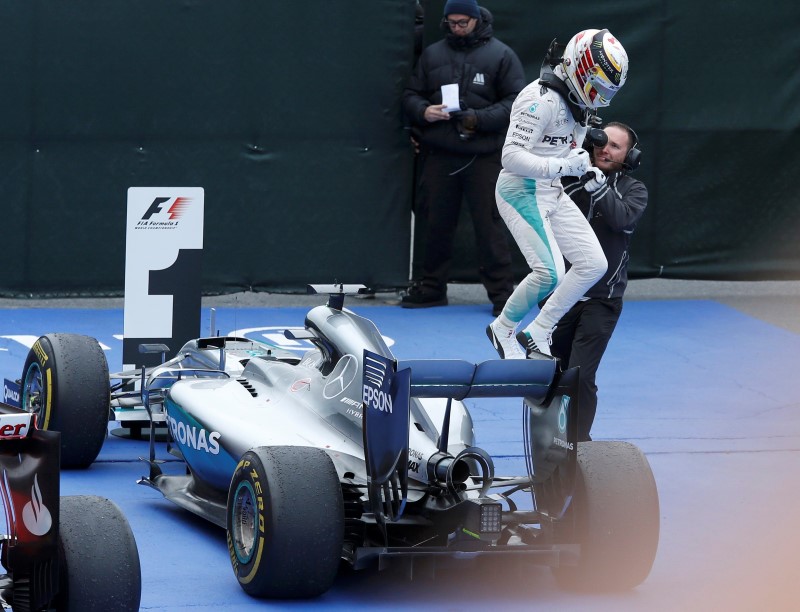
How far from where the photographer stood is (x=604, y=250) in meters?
8.34

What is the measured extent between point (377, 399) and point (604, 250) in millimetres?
2783

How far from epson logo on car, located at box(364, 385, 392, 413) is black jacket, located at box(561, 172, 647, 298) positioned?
2520 millimetres

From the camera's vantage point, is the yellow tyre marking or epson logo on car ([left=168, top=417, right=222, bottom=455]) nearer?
epson logo on car ([left=168, top=417, right=222, bottom=455])

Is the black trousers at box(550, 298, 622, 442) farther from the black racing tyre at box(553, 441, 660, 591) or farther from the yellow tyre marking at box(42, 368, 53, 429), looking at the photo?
the yellow tyre marking at box(42, 368, 53, 429)

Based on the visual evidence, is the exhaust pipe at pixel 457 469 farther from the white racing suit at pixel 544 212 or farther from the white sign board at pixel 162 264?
the white sign board at pixel 162 264

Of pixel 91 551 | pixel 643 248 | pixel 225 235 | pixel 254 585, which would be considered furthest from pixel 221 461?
pixel 643 248

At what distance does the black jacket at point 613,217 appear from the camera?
821 centimetres

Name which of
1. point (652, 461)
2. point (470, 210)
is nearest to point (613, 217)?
point (652, 461)

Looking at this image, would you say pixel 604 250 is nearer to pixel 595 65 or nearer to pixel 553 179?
pixel 553 179

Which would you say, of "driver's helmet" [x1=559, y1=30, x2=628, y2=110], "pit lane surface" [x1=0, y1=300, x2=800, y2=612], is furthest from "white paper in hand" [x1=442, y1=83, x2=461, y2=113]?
"driver's helmet" [x1=559, y1=30, x2=628, y2=110]

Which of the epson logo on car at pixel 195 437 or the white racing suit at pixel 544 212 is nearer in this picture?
the epson logo on car at pixel 195 437

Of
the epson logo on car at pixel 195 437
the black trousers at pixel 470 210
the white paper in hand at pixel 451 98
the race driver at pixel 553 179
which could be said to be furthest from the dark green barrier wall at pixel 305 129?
the epson logo on car at pixel 195 437

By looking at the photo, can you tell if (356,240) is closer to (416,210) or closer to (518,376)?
(416,210)

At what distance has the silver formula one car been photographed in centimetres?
583
